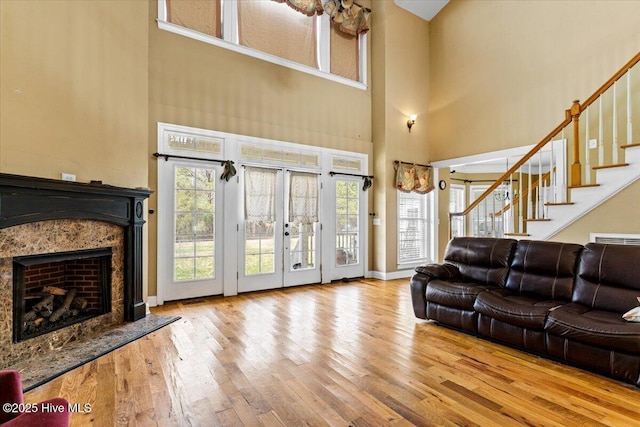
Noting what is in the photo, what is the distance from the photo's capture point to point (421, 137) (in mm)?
7070

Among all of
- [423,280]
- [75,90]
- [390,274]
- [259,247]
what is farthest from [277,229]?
[75,90]

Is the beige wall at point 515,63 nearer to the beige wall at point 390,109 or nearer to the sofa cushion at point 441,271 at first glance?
the beige wall at point 390,109

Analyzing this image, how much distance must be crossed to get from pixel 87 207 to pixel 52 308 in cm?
99

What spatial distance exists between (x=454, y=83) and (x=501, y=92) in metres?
1.03

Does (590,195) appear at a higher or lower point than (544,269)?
higher

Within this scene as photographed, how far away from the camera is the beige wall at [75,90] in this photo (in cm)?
283

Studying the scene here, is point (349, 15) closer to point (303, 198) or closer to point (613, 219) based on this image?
point (303, 198)

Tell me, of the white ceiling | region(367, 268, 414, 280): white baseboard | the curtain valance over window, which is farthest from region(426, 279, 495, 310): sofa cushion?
the white ceiling

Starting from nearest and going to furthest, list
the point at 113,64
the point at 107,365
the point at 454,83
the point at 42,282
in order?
the point at 107,365, the point at 42,282, the point at 113,64, the point at 454,83

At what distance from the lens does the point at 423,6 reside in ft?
22.5

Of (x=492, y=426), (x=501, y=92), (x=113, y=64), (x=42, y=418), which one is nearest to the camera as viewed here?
(x=42, y=418)

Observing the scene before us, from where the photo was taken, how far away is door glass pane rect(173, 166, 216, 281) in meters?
4.67

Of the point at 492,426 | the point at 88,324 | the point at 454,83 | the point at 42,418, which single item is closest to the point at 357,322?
the point at 492,426

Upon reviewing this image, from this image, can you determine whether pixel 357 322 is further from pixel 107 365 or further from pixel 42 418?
pixel 42 418
